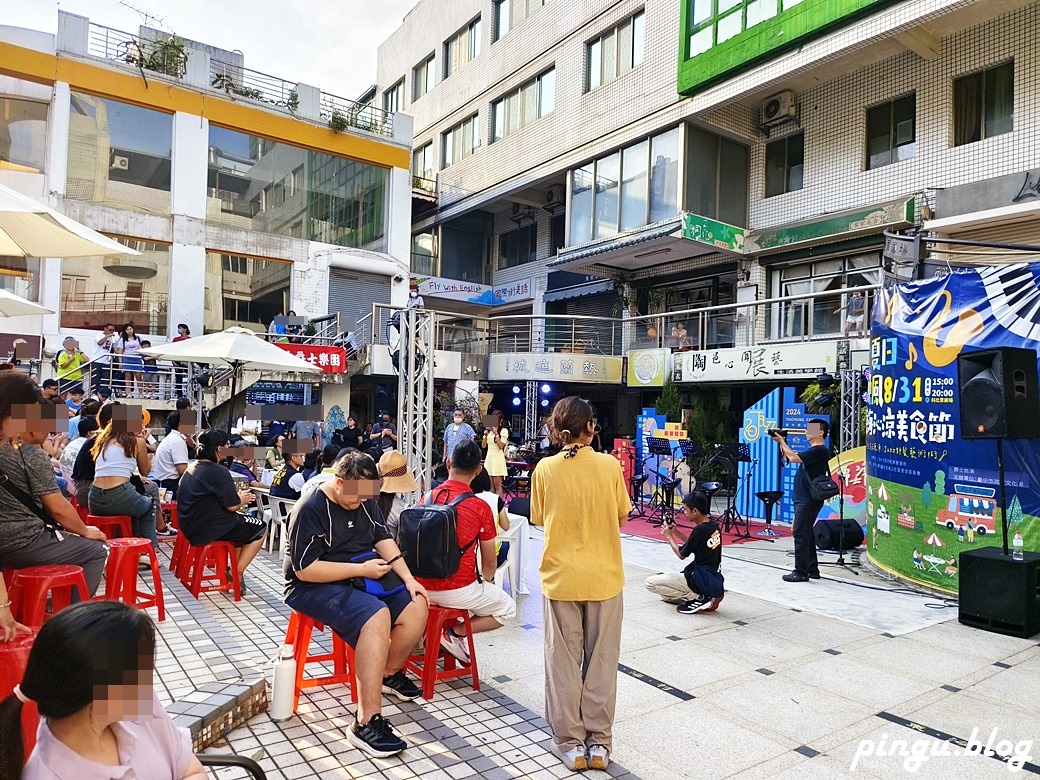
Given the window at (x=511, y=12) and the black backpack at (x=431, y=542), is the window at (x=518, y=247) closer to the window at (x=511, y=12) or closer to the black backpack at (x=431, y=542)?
the window at (x=511, y=12)

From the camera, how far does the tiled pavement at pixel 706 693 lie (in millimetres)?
3512

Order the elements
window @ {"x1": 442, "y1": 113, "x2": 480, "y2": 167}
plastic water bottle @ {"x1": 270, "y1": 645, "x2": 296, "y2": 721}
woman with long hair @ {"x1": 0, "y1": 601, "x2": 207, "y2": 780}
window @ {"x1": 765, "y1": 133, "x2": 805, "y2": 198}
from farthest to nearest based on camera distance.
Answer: window @ {"x1": 442, "y1": 113, "x2": 480, "y2": 167} < window @ {"x1": 765, "y1": 133, "x2": 805, "y2": 198} < plastic water bottle @ {"x1": 270, "y1": 645, "x2": 296, "y2": 721} < woman with long hair @ {"x1": 0, "y1": 601, "x2": 207, "y2": 780}

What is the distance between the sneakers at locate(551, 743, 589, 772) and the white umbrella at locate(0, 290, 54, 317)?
23.0 ft

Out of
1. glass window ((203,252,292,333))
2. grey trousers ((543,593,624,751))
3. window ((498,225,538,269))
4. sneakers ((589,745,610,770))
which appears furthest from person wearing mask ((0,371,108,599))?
window ((498,225,538,269))

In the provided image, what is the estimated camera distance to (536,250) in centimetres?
2483

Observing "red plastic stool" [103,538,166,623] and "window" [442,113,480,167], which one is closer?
"red plastic stool" [103,538,166,623]

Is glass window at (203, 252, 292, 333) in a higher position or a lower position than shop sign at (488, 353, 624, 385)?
higher

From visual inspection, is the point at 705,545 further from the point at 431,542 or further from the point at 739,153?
the point at 739,153

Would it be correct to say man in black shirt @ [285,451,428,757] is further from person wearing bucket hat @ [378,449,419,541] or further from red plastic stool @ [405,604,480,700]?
person wearing bucket hat @ [378,449,419,541]

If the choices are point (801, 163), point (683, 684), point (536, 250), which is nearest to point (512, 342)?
point (536, 250)

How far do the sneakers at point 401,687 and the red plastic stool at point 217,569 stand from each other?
2.56 m

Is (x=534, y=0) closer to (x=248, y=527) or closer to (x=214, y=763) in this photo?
(x=248, y=527)

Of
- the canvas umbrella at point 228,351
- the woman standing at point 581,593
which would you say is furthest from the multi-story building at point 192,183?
the woman standing at point 581,593

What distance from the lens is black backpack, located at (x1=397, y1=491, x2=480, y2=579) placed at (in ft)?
13.5
